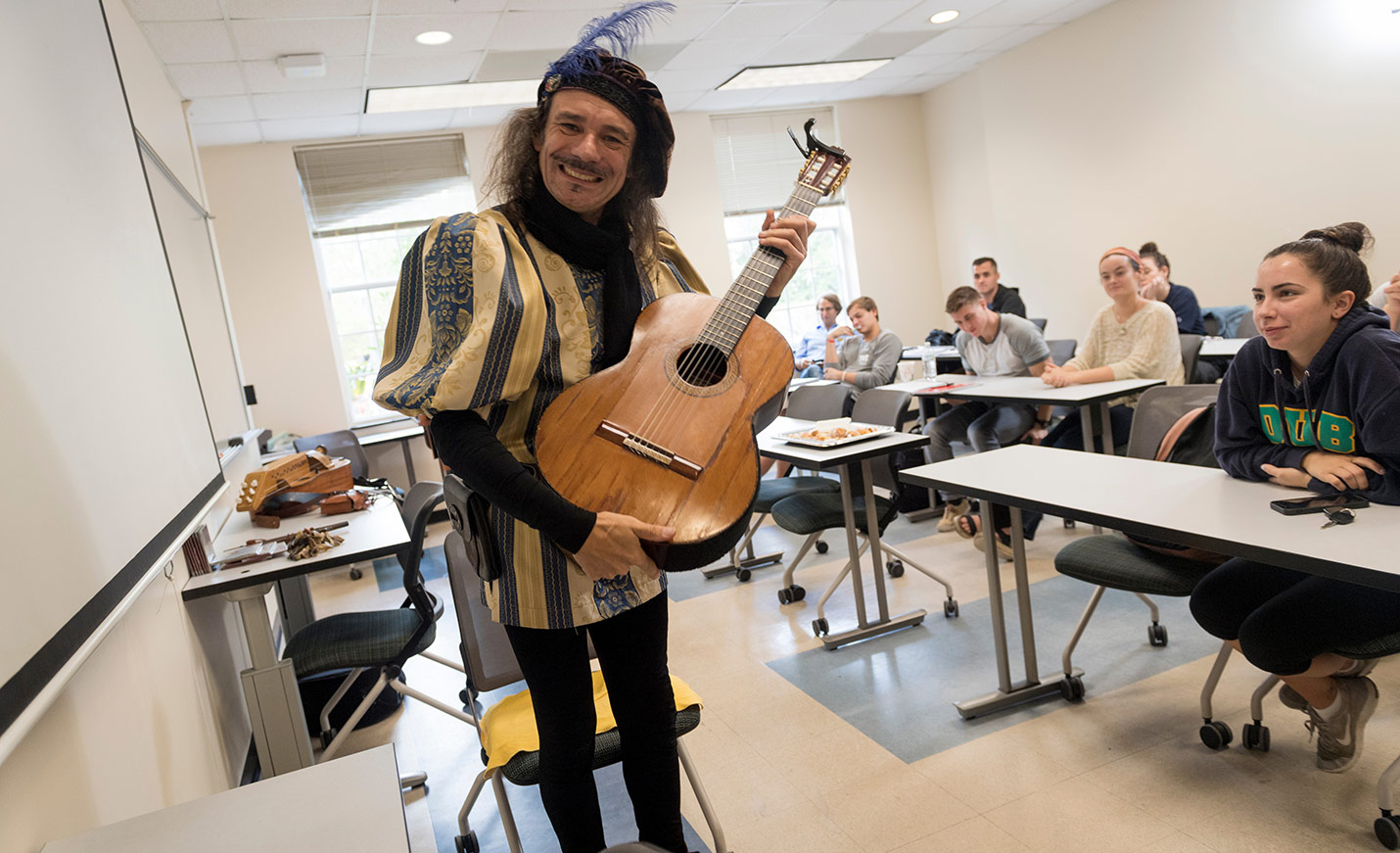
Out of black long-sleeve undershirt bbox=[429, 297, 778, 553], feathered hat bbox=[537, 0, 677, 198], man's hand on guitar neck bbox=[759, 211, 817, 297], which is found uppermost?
feathered hat bbox=[537, 0, 677, 198]

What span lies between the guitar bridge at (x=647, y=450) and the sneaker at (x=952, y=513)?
3.83 meters

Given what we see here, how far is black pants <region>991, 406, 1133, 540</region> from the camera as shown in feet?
13.4

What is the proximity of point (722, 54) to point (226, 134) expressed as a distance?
12.5 ft

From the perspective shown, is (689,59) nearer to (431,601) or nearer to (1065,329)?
(1065,329)

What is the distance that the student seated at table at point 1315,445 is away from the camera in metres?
1.83

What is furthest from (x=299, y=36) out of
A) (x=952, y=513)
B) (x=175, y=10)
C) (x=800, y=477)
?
(x=952, y=513)

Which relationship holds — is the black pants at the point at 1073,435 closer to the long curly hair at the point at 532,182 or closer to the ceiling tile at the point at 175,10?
the long curly hair at the point at 532,182

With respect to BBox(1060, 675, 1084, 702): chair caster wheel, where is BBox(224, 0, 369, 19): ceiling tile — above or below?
above

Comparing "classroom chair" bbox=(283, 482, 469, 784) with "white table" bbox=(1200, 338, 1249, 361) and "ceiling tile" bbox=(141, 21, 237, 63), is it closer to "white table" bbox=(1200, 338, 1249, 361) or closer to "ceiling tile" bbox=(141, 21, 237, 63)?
"ceiling tile" bbox=(141, 21, 237, 63)

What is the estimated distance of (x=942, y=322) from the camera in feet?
30.4

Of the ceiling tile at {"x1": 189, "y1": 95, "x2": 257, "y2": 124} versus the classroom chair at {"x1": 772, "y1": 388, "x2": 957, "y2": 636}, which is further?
the ceiling tile at {"x1": 189, "y1": 95, "x2": 257, "y2": 124}

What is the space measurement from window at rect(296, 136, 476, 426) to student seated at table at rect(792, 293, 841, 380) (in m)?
3.20

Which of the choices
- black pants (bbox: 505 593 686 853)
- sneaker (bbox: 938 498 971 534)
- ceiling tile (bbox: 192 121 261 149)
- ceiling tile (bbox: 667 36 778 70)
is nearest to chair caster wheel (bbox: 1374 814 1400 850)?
black pants (bbox: 505 593 686 853)

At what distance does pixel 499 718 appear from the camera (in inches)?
78.1
